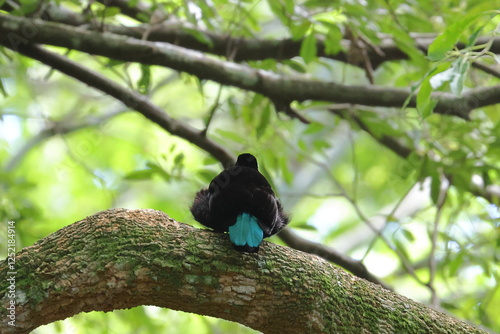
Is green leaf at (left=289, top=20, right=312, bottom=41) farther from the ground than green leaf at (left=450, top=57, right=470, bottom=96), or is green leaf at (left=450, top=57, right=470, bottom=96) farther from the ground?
green leaf at (left=450, top=57, right=470, bottom=96)

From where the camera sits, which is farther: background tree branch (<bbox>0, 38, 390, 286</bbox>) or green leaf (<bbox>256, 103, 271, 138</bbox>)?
green leaf (<bbox>256, 103, 271, 138</bbox>)

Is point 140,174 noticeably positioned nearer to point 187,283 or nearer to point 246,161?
point 246,161

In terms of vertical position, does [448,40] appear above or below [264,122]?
above

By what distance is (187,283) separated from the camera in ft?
6.18

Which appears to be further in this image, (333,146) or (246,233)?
(333,146)

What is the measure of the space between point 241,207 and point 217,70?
1.37 meters

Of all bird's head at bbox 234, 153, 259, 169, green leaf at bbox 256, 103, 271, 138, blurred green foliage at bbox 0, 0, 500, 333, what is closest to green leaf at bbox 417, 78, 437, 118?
blurred green foliage at bbox 0, 0, 500, 333

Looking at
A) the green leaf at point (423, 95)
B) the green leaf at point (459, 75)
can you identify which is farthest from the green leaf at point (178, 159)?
the green leaf at point (459, 75)

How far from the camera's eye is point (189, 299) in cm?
189

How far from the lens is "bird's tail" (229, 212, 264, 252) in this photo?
1.97 m

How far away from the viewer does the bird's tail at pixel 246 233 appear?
197 cm

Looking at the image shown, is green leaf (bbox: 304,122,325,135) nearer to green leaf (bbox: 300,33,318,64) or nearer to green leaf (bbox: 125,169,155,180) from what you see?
green leaf (bbox: 300,33,318,64)

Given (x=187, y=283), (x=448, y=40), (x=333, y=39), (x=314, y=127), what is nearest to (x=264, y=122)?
(x=314, y=127)

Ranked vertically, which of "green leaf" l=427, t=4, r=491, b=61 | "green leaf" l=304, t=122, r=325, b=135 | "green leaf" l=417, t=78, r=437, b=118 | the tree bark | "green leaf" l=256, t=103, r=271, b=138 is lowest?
"green leaf" l=304, t=122, r=325, b=135
